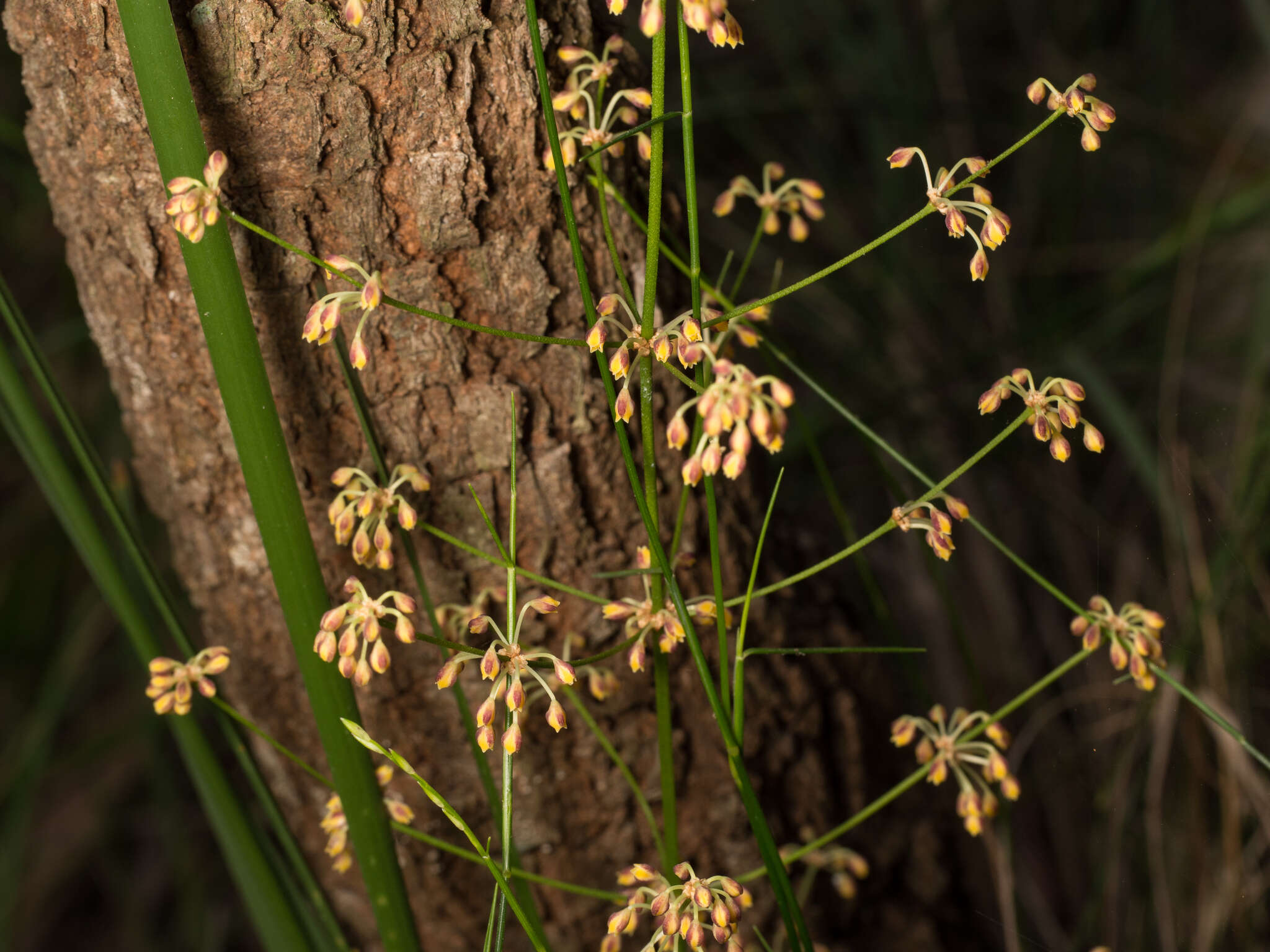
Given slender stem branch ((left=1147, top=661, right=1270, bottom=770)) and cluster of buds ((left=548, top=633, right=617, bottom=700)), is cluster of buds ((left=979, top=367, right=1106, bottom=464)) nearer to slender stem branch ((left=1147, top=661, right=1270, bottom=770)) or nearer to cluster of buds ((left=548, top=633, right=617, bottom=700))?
slender stem branch ((left=1147, top=661, right=1270, bottom=770))

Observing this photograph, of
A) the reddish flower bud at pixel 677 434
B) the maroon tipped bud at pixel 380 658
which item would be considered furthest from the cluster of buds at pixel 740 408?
the maroon tipped bud at pixel 380 658

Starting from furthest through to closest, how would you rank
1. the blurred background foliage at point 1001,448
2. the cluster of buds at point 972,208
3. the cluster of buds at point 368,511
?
the blurred background foliage at point 1001,448
the cluster of buds at point 368,511
the cluster of buds at point 972,208

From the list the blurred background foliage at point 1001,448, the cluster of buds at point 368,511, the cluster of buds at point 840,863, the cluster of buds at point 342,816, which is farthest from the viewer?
the blurred background foliage at point 1001,448

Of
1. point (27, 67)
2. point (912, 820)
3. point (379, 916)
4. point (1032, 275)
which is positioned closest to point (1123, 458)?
point (1032, 275)

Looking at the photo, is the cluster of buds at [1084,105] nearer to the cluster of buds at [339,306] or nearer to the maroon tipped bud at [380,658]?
the cluster of buds at [339,306]

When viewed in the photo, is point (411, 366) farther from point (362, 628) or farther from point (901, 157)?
point (901, 157)

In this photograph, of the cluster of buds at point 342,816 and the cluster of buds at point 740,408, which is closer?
the cluster of buds at point 740,408

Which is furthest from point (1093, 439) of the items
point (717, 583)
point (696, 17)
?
point (696, 17)
